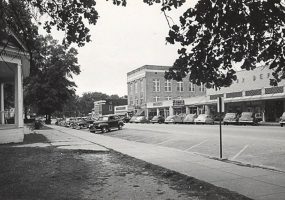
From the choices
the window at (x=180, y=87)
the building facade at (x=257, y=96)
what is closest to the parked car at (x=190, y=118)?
the building facade at (x=257, y=96)

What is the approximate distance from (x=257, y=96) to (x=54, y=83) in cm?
3023

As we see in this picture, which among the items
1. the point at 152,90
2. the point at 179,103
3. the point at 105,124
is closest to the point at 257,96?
the point at 105,124

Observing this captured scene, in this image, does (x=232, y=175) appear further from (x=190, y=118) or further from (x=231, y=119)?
(x=190, y=118)

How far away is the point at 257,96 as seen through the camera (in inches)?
1810

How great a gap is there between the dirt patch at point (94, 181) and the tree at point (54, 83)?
42216 mm

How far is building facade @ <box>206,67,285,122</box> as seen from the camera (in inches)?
1738

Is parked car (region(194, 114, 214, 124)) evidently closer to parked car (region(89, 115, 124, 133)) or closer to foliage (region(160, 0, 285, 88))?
parked car (region(89, 115, 124, 133))

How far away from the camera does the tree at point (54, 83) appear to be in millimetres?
53625

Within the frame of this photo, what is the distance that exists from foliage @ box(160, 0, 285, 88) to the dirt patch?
102 inches

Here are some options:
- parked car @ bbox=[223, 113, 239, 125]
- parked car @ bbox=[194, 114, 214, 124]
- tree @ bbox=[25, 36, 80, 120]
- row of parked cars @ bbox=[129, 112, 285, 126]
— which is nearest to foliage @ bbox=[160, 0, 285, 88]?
row of parked cars @ bbox=[129, 112, 285, 126]

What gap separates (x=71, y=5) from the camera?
9.98m

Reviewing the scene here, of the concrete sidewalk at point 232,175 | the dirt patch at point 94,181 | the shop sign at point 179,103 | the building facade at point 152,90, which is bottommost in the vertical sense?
the dirt patch at point 94,181

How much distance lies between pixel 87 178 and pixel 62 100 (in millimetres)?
49098

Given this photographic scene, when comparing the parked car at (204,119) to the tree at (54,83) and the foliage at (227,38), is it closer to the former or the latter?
the tree at (54,83)
